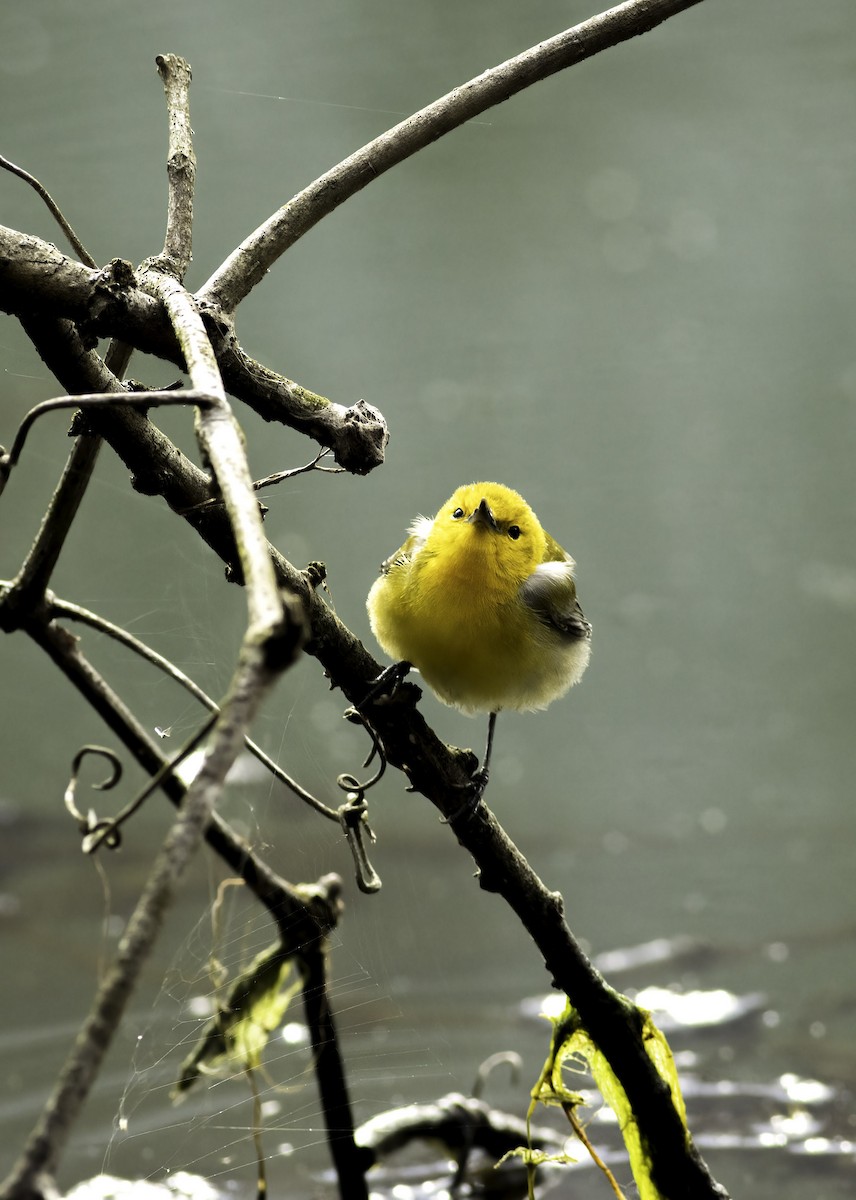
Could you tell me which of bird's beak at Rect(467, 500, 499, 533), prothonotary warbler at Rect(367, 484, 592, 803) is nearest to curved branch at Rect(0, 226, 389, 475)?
prothonotary warbler at Rect(367, 484, 592, 803)

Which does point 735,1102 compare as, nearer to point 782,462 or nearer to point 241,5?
point 782,462

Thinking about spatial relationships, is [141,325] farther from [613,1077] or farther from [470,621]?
[613,1077]

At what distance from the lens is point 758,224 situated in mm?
4469

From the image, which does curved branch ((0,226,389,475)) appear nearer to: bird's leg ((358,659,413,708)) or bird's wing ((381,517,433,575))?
bird's leg ((358,659,413,708))

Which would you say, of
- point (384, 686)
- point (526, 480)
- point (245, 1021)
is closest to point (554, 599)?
point (384, 686)

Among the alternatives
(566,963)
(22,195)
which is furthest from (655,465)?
(566,963)

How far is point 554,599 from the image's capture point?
1.59 metres

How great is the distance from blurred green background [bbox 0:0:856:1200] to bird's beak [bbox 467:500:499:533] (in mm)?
361

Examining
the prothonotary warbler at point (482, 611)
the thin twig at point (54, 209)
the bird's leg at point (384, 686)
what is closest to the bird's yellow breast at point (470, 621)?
the prothonotary warbler at point (482, 611)

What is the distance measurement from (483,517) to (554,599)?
14cm

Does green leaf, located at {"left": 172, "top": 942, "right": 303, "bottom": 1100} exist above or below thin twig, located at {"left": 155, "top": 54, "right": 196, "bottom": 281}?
below

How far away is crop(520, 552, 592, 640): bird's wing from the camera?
5.15ft

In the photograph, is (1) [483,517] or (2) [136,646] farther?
(1) [483,517]

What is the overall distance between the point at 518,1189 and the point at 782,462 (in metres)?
2.79
